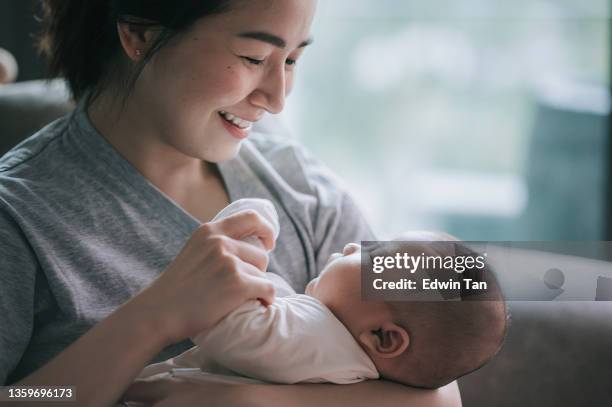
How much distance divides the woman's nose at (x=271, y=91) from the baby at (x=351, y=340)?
0.21 meters

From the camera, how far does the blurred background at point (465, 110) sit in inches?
127

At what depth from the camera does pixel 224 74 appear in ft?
3.42

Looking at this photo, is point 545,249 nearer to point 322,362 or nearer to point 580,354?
point 580,354

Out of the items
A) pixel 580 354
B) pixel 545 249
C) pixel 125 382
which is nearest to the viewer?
pixel 125 382

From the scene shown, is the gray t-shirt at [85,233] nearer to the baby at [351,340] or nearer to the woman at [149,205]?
the woman at [149,205]

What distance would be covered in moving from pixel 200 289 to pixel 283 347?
0.13 metres

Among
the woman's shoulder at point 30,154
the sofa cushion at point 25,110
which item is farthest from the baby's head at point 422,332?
the sofa cushion at point 25,110

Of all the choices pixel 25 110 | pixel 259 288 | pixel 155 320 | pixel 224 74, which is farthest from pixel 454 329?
pixel 25 110

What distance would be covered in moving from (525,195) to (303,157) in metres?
2.23

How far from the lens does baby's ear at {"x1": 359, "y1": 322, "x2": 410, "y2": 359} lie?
92 cm

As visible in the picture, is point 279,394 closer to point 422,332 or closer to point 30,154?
point 422,332

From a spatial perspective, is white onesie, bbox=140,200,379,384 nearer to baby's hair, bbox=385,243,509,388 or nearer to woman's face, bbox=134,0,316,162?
baby's hair, bbox=385,243,509,388

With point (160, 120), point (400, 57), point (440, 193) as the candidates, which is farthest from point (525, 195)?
point (160, 120)

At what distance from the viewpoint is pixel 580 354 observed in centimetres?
114
